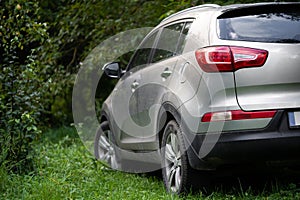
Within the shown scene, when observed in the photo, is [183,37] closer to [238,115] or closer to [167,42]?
[167,42]

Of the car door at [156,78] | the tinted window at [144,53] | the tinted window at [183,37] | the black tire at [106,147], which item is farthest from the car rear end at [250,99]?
the black tire at [106,147]

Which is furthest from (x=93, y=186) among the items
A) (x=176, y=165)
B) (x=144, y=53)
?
(x=144, y=53)

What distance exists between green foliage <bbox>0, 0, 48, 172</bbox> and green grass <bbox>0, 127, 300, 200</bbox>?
0.27m

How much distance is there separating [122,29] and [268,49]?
544 centimetres

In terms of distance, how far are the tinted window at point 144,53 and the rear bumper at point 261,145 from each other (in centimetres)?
175

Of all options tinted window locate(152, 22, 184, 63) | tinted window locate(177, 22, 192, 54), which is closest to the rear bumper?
tinted window locate(177, 22, 192, 54)

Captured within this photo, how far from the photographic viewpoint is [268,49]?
3928 mm

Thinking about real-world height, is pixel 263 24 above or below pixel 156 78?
above

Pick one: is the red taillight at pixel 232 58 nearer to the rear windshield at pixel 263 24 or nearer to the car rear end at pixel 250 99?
the car rear end at pixel 250 99

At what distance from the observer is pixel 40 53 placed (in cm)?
943

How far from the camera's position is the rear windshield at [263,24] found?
404 centimetres

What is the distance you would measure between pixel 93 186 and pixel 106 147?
4.64 ft

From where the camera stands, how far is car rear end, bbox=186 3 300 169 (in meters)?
3.86

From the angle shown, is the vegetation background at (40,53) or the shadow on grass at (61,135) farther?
the shadow on grass at (61,135)
